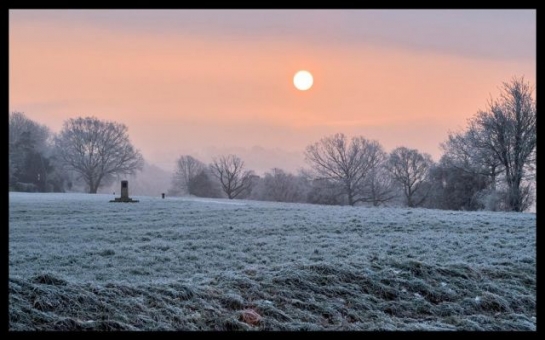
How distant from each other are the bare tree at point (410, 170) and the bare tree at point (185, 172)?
64.2 ft

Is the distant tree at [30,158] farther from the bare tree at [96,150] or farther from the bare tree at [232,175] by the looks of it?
the bare tree at [232,175]

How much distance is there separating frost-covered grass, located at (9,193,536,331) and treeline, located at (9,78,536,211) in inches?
496

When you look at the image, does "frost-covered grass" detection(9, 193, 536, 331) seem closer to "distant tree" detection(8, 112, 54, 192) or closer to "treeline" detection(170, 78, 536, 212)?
"distant tree" detection(8, 112, 54, 192)

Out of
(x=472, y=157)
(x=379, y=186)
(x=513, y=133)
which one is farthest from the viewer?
(x=379, y=186)

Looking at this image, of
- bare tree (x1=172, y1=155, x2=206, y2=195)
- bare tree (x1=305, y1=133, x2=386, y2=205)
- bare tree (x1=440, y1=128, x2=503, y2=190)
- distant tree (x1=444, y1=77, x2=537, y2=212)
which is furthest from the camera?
bare tree (x1=172, y1=155, x2=206, y2=195)

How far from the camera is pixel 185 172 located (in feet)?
171

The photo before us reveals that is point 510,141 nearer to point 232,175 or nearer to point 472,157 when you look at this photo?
point 472,157

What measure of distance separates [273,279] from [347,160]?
141 feet

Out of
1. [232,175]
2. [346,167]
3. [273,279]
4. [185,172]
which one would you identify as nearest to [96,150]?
[185,172]

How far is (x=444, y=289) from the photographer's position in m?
7.75

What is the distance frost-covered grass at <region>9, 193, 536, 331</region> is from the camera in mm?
6297

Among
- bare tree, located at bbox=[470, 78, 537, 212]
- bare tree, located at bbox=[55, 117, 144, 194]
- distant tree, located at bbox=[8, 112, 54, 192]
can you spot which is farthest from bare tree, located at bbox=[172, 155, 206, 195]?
bare tree, located at bbox=[470, 78, 537, 212]

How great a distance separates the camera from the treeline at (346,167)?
28609 mm
